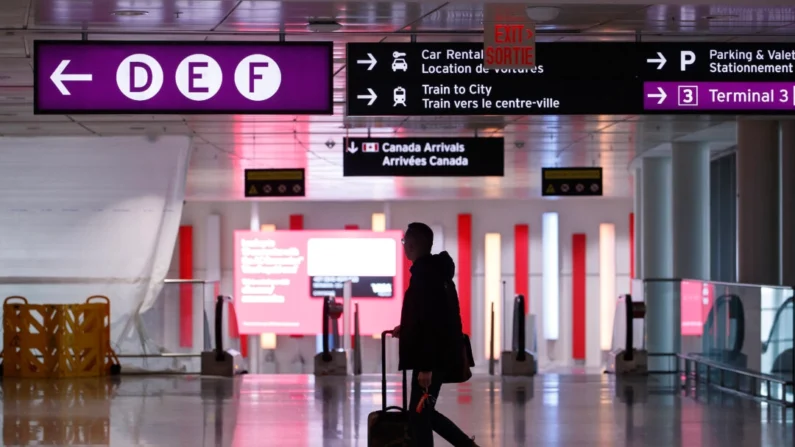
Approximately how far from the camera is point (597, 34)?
9.72 m

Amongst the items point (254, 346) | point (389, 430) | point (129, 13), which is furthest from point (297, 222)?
point (389, 430)

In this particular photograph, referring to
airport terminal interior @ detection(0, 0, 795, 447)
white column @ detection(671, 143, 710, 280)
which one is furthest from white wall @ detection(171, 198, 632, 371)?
white column @ detection(671, 143, 710, 280)

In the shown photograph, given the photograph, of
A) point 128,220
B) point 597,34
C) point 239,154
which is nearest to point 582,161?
point 239,154

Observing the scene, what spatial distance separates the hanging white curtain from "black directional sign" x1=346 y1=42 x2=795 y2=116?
24.0 feet

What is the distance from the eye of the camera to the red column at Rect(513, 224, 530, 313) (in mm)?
30219

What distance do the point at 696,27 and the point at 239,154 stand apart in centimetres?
1158

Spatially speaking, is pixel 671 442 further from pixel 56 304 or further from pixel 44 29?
pixel 56 304

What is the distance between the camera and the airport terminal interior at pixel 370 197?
8086mm

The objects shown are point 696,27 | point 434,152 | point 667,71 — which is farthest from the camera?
point 434,152

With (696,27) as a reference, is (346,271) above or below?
below

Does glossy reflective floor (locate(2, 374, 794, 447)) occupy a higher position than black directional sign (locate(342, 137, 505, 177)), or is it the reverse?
black directional sign (locate(342, 137, 505, 177))

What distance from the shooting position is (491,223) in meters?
30.4

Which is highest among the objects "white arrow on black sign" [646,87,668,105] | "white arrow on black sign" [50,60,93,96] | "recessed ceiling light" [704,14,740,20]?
"recessed ceiling light" [704,14,740,20]

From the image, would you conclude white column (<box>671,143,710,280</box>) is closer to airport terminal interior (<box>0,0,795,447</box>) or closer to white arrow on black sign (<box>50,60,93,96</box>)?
A: airport terminal interior (<box>0,0,795,447</box>)
